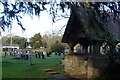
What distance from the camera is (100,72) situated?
479 inches

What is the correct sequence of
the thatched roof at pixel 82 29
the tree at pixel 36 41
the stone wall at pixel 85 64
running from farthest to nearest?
the tree at pixel 36 41 < the thatched roof at pixel 82 29 < the stone wall at pixel 85 64

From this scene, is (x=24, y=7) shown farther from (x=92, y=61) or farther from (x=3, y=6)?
(x=92, y=61)

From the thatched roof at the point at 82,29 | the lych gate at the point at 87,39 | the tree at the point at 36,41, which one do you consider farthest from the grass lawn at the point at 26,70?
the tree at the point at 36,41

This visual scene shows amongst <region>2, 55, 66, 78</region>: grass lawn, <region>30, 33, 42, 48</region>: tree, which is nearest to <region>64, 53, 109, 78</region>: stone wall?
<region>2, 55, 66, 78</region>: grass lawn

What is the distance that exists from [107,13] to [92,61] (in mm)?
4633

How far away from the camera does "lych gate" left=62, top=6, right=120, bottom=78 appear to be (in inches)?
492

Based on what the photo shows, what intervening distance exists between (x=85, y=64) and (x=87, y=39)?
187 centimetres

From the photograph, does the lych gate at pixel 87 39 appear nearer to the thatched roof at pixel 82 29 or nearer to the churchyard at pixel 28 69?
the thatched roof at pixel 82 29

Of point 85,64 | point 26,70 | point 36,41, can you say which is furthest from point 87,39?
point 36,41

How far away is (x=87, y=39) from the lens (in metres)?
14.6

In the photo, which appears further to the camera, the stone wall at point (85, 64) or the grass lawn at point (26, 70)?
the grass lawn at point (26, 70)

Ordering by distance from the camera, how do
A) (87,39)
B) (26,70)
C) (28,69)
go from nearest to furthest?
(87,39) < (26,70) < (28,69)

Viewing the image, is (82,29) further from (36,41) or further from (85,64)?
(36,41)

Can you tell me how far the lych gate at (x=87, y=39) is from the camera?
41.0 ft
